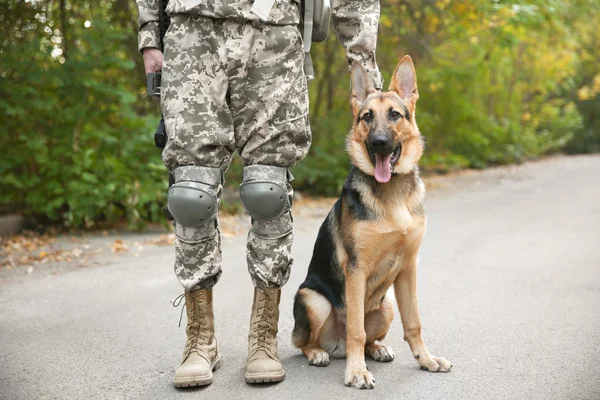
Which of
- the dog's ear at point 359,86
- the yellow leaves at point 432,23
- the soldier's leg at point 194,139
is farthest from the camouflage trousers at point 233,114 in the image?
the yellow leaves at point 432,23

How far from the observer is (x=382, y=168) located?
9.22ft

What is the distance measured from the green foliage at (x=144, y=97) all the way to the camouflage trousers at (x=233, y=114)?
151 inches

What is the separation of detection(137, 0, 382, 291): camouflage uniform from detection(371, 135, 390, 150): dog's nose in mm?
324

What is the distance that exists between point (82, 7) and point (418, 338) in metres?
6.07

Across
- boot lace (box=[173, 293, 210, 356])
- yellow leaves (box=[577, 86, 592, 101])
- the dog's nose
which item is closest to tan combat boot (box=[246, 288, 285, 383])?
boot lace (box=[173, 293, 210, 356])

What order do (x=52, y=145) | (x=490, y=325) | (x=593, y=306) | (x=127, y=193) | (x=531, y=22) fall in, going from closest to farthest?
(x=490, y=325) → (x=593, y=306) → (x=127, y=193) → (x=52, y=145) → (x=531, y=22)

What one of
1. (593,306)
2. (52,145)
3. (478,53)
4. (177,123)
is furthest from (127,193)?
(478,53)

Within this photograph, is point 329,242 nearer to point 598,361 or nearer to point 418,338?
point 418,338

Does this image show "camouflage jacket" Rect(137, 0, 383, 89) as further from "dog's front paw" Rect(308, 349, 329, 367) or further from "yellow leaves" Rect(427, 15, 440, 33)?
"yellow leaves" Rect(427, 15, 440, 33)

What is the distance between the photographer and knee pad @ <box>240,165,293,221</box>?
8.76 feet

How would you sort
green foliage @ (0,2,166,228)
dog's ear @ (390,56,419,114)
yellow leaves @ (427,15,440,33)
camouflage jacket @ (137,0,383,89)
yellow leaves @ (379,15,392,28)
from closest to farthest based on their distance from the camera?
camouflage jacket @ (137,0,383,89) < dog's ear @ (390,56,419,114) < green foliage @ (0,2,166,228) < yellow leaves @ (379,15,392,28) < yellow leaves @ (427,15,440,33)

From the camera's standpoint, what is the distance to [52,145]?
687 centimetres

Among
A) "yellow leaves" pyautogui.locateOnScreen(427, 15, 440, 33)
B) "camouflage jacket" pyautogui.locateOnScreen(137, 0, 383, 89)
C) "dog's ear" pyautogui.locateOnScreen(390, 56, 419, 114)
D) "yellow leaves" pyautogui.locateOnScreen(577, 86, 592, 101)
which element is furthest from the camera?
"yellow leaves" pyautogui.locateOnScreen(577, 86, 592, 101)

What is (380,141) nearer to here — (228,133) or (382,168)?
(382,168)
